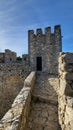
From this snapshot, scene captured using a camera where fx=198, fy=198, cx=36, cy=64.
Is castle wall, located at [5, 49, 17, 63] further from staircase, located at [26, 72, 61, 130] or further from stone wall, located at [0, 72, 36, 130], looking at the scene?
stone wall, located at [0, 72, 36, 130]

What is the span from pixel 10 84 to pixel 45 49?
245 inches

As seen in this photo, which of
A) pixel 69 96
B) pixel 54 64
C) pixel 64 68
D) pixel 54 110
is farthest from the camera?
pixel 54 64

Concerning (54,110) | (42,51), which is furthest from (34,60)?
(54,110)

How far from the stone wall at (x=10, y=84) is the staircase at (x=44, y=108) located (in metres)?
4.07

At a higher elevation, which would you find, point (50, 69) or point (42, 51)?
point (42, 51)

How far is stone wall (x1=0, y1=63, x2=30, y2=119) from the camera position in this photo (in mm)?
15188

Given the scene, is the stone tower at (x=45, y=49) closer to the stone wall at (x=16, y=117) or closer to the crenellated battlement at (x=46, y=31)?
the crenellated battlement at (x=46, y=31)

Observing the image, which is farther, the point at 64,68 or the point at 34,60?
the point at 34,60

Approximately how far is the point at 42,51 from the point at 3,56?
18.6ft

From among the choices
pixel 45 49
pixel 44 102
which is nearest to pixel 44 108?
pixel 44 102

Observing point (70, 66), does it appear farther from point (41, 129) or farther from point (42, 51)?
point (42, 51)

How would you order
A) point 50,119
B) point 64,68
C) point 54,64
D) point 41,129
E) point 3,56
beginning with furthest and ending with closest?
point 3,56
point 54,64
point 50,119
point 41,129
point 64,68

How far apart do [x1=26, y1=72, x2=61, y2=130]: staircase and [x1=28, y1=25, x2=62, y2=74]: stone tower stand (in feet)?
27.2

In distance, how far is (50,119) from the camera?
7.36 metres
